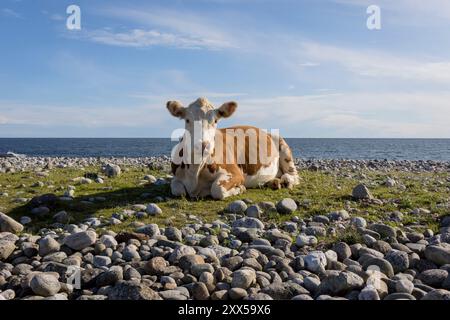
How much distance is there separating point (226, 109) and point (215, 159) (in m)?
1.44

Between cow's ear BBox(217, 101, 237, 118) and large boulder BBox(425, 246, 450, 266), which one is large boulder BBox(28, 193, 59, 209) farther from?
large boulder BBox(425, 246, 450, 266)

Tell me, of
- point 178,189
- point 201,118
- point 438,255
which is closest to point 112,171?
point 178,189

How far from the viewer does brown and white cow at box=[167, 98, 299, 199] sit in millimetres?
11211

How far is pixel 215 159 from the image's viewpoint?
12.1m

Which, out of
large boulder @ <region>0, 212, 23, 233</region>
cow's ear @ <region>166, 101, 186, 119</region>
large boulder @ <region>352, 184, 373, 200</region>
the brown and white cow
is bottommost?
A: large boulder @ <region>0, 212, 23, 233</region>

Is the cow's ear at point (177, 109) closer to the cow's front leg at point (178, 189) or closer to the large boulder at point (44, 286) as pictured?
the cow's front leg at point (178, 189)

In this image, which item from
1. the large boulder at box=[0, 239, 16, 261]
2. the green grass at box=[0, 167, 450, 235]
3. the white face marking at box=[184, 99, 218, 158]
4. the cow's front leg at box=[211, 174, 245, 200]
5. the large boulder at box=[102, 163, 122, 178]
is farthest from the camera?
the large boulder at box=[102, 163, 122, 178]

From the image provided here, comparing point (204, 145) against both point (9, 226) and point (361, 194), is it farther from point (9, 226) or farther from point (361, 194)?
point (9, 226)

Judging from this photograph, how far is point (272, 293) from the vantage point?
191 inches

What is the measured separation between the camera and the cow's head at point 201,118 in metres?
11.0

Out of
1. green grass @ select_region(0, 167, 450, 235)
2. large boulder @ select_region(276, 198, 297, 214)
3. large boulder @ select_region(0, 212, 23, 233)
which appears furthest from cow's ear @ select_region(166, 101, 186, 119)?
large boulder @ select_region(0, 212, 23, 233)

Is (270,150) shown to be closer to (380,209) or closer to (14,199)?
(380,209)

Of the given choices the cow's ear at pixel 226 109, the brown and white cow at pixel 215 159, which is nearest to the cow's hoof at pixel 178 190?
the brown and white cow at pixel 215 159
